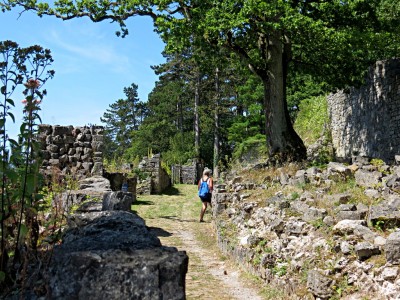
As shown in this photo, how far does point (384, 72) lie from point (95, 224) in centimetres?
1296

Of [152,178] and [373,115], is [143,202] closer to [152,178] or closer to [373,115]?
[152,178]

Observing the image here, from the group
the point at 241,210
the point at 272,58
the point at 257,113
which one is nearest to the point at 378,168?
the point at 241,210

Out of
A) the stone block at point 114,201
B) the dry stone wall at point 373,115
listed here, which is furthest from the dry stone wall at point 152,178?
the stone block at point 114,201

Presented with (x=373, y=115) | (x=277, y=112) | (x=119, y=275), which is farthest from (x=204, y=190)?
(x=119, y=275)

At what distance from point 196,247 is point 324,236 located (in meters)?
4.01

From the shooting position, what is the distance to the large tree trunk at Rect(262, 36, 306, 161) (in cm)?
1378

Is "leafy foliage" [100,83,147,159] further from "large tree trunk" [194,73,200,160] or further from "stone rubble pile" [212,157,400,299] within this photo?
"stone rubble pile" [212,157,400,299]

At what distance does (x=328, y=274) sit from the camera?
521 cm

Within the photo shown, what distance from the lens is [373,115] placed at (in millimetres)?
15422

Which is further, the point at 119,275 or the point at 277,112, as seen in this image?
the point at 277,112

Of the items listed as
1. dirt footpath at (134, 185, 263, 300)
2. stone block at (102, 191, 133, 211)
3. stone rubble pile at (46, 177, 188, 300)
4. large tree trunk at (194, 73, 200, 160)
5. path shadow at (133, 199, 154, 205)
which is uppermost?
large tree trunk at (194, 73, 200, 160)

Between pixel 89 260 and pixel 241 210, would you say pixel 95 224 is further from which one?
pixel 241 210

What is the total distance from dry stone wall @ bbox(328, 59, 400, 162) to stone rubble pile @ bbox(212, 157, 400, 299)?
4737 mm

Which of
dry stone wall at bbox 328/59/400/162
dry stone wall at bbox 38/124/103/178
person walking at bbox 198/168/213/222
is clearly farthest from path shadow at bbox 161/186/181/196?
person walking at bbox 198/168/213/222
